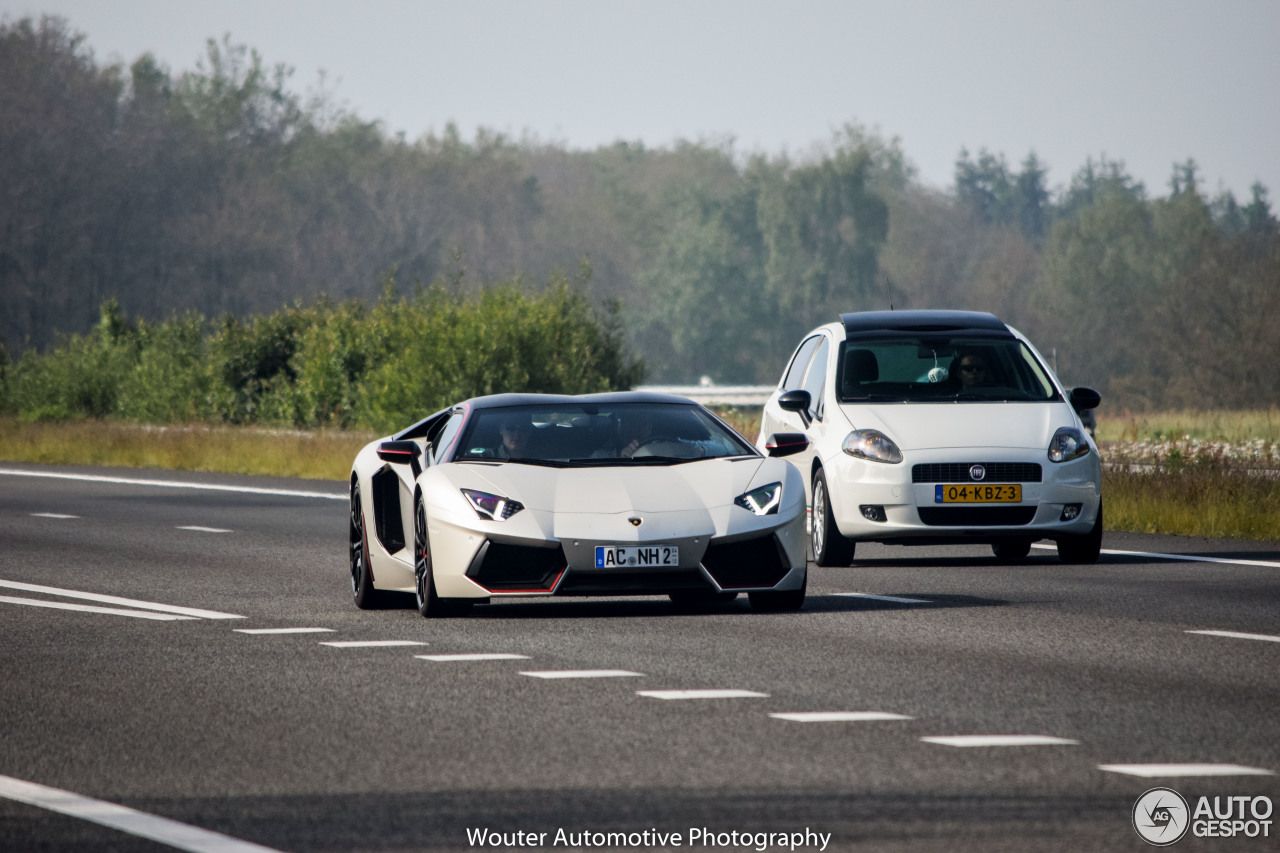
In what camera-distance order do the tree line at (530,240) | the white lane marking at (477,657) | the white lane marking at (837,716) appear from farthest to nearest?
1. the tree line at (530,240)
2. the white lane marking at (477,657)
3. the white lane marking at (837,716)

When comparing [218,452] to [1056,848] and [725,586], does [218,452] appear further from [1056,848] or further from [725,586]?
[1056,848]

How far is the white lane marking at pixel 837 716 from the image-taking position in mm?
7816

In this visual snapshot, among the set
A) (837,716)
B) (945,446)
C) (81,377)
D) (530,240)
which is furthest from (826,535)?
(530,240)

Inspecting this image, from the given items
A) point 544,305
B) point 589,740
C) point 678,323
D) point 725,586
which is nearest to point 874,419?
point 725,586

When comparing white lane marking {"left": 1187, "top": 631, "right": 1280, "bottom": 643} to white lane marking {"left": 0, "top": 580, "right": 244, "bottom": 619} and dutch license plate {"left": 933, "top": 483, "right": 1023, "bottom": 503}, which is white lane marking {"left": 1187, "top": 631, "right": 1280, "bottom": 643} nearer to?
dutch license plate {"left": 933, "top": 483, "right": 1023, "bottom": 503}

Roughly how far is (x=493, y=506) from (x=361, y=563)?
5.33 ft

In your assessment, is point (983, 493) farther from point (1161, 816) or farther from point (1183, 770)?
point (1161, 816)

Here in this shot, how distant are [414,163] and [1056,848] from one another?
436ft

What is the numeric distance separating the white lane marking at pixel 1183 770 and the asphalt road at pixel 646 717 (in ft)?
0.07

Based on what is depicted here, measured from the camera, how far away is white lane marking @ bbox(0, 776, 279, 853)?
5.59 metres

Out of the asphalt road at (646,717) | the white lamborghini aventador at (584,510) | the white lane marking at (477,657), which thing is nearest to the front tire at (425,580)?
the white lamborghini aventador at (584,510)

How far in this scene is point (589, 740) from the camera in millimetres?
7383

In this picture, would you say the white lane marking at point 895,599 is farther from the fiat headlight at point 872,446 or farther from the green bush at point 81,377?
the green bush at point 81,377

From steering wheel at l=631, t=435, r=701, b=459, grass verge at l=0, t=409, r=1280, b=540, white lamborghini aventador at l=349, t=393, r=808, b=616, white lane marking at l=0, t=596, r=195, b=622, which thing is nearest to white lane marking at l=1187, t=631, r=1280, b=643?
white lamborghini aventador at l=349, t=393, r=808, b=616
